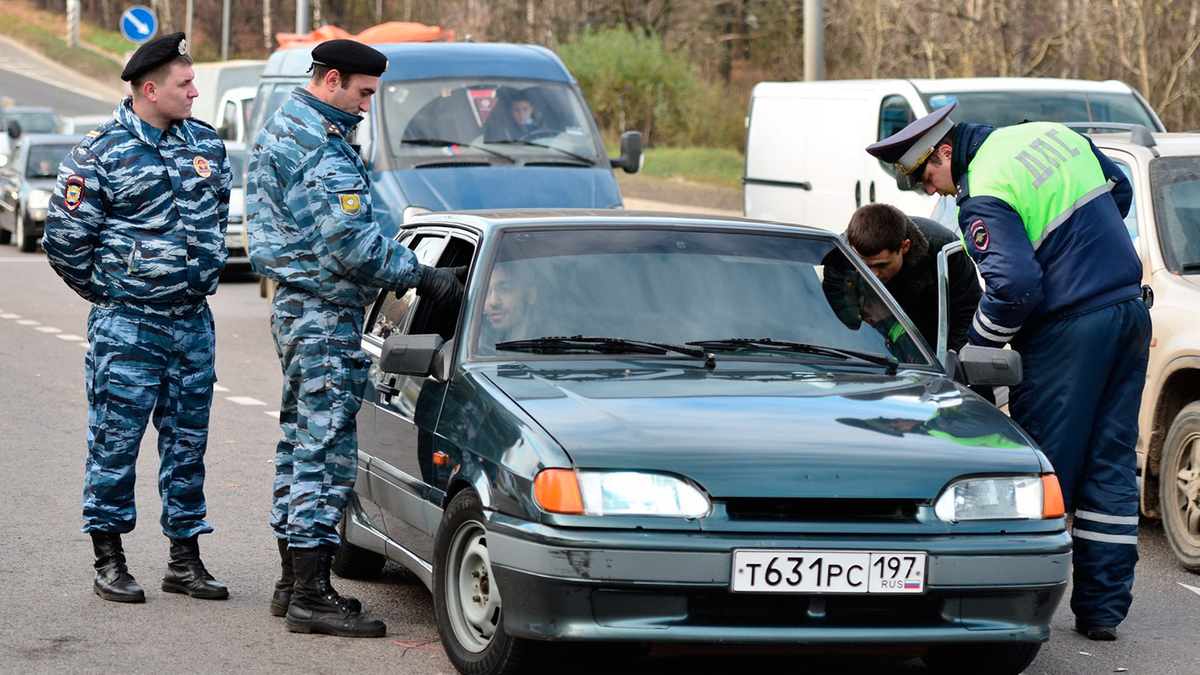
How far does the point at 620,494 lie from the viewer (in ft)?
15.2

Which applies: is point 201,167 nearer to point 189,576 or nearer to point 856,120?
point 189,576

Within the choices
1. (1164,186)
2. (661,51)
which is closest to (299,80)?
(1164,186)

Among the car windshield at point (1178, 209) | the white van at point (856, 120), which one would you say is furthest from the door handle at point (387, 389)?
the white van at point (856, 120)

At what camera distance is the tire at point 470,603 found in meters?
4.88

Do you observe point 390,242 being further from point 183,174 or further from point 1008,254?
point 1008,254

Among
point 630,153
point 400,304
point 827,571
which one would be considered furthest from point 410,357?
point 630,153

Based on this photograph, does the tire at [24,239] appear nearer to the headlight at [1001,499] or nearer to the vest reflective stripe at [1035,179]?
the vest reflective stripe at [1035,179]

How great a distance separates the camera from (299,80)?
16531 mm

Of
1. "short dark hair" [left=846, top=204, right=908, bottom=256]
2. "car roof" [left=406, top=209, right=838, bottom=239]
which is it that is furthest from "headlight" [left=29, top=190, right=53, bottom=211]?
"short dark hair" [left=846, top=204, right=908, bottom=256]

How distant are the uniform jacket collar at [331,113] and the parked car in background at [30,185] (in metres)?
21.3

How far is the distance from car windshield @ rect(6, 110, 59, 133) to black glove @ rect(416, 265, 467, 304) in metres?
44.3

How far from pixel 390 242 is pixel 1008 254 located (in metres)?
2.06

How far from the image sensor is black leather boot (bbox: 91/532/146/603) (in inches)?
246

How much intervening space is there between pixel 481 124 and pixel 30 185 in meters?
14.6
